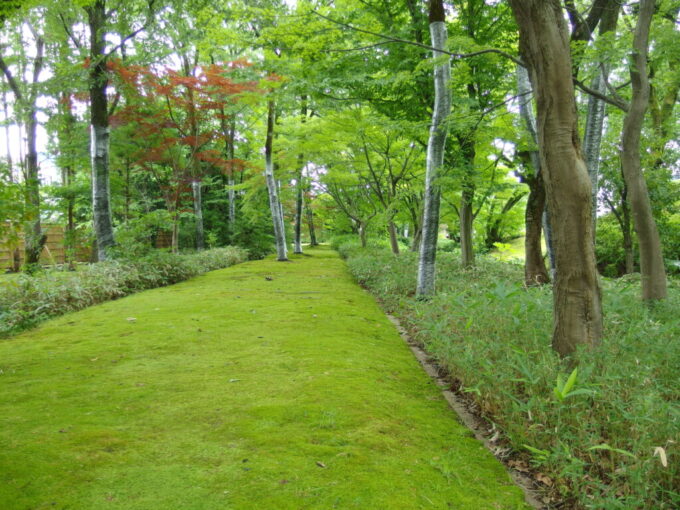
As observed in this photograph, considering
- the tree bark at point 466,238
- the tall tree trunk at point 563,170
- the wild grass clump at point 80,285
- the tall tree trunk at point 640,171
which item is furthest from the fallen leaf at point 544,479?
the tree bark at point 466,238

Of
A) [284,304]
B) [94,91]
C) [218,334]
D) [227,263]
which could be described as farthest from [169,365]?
[227,263]

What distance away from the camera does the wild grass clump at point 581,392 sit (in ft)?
5.15

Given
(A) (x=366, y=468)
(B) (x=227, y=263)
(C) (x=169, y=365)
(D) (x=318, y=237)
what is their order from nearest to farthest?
(A) (x=366, y=468) → (C) (x=169, y=365) → (B) (x=227, y=263) → (D) (x=318, y=237)

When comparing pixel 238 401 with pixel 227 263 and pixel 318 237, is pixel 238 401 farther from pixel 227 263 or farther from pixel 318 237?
pixel 318 237

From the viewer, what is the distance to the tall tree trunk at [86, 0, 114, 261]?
7.46m

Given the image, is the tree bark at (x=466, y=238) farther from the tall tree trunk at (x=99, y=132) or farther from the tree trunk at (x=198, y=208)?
the tree trunk at (x=198, y=208)

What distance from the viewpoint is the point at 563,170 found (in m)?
2.51

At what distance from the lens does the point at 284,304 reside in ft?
18.0

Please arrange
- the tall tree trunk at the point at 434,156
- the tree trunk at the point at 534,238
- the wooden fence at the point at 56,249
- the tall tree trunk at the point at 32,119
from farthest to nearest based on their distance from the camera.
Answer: the wooden fence at the point at 56,249
the tall tree trunk at the point at 32,119
the tree trunk at the point at 534,238
the tall tree trunk at the point at 434,156

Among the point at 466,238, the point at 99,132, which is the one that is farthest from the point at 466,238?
the point at 99,132

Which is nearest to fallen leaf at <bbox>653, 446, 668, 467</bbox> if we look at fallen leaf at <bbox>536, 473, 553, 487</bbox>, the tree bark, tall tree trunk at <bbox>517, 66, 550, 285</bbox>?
fallen leaf at <bbox>536, 473, 553, 487</bbox>

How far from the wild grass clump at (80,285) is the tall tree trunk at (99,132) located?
84cm

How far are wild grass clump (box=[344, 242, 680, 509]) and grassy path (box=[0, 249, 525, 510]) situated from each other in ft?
0.83

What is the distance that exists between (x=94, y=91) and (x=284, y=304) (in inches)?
230
